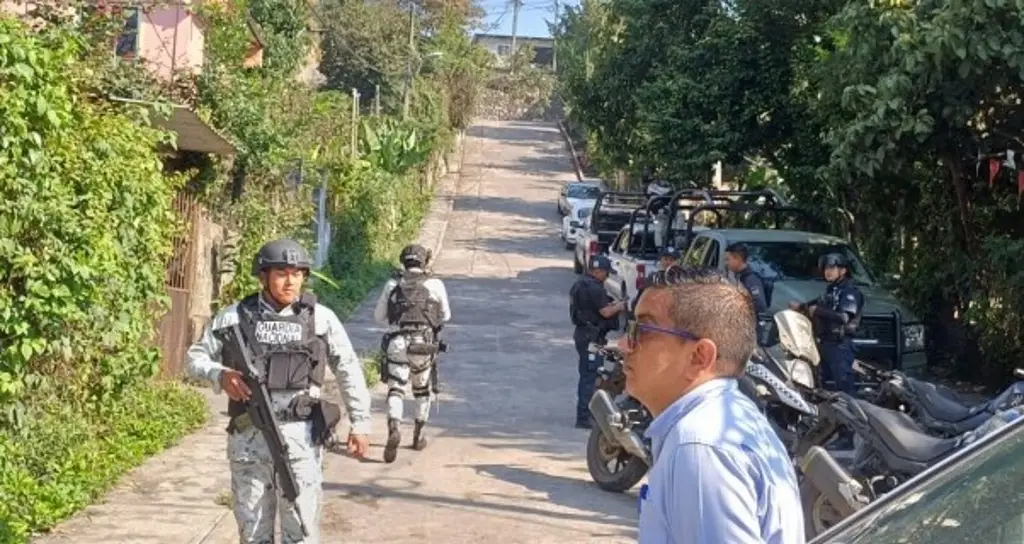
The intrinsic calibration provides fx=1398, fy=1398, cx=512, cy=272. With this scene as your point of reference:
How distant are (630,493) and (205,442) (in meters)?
3.31

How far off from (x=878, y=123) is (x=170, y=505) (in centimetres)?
701

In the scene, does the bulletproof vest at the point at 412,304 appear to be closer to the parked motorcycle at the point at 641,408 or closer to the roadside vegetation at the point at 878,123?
the parked motorcycle at the point at 641,408

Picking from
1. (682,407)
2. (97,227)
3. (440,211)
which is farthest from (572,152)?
(682,407)

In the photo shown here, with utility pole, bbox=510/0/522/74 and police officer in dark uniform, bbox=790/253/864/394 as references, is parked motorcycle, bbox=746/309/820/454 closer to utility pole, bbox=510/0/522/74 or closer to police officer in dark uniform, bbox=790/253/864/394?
police officer in dark uniform, bbox=790/253/864/394

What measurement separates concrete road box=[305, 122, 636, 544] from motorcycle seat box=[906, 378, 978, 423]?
6.30ft

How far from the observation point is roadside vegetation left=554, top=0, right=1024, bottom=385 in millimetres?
11977

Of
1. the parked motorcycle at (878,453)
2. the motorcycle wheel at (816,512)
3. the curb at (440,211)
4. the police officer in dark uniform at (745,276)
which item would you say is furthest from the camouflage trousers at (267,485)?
the curb at (440,211)

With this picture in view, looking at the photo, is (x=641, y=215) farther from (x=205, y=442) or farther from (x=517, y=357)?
(x=205, y=442)

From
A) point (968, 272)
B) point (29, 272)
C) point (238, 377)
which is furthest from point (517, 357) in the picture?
point (238, 377)

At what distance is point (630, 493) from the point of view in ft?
31.1

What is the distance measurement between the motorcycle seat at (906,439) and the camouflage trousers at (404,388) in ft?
14.2

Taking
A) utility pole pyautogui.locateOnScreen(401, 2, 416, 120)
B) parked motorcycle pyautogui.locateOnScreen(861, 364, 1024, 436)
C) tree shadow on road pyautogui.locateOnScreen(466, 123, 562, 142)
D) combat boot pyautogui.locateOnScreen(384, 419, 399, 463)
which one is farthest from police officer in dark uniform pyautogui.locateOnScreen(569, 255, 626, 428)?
tree shadow on road pyautogui.locateOnScreen(466, 123, 562, 142)

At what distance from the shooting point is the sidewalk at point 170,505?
7.80m

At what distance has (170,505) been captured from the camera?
28.1ft
